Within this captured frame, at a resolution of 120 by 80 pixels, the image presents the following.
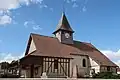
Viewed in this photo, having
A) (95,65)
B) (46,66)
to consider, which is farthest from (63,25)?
(46,66)

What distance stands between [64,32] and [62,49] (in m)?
4.93

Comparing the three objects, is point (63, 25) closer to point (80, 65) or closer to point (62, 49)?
point (62, 49)

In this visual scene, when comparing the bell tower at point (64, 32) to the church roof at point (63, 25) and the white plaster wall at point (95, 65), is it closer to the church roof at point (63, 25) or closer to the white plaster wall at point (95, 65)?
the church roof at point (63, 25)

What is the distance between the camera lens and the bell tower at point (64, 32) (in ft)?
128

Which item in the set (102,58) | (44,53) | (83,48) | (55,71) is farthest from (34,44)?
(102,58)

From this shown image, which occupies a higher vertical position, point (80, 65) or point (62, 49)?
point (62, 49)

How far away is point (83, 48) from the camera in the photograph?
39750 millimetres

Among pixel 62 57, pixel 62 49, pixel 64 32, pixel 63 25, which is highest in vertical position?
pixel 63 25

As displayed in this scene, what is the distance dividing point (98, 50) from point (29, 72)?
16019 millimetres

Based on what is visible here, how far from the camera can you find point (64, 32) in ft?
130

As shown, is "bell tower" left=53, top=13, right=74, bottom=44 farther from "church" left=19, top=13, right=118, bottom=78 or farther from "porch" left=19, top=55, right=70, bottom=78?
"porch" left=19, top=55, right=70, bottom=78

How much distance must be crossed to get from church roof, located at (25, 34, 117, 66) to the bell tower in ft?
3.31

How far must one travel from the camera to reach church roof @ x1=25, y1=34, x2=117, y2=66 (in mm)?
32641

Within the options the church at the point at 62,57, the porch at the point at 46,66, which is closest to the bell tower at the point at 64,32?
the church at the point at 62,57
